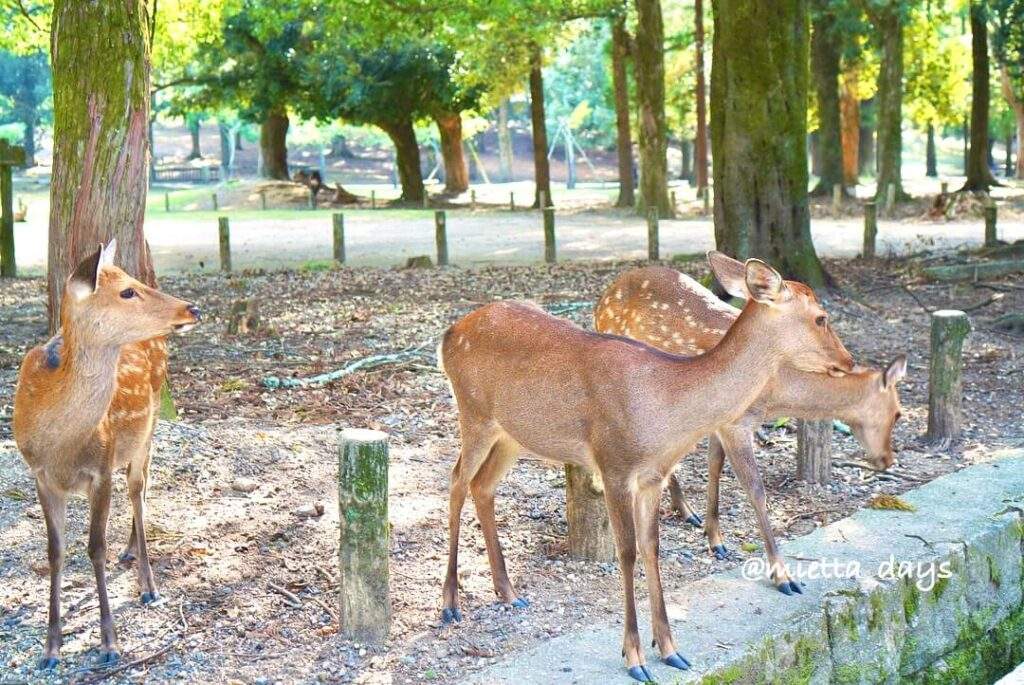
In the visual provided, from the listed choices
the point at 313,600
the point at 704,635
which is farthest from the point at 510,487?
the point at 704,635

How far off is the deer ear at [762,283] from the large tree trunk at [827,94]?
25898 mm

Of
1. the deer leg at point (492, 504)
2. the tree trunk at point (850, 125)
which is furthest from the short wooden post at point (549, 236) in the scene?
the tree trunk at point (850, 125)

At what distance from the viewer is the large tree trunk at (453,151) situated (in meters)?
36.9

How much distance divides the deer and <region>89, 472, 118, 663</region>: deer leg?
2.49 meters

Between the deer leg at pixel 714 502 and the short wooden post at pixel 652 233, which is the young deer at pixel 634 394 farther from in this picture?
the short wooden post at pixel 652 233

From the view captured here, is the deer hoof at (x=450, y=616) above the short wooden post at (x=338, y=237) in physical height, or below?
below

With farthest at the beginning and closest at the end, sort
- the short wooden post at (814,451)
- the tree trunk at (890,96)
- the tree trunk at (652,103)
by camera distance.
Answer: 1. the tree trunk at (890,96)
2. the tree trunk at (652,103)
3. the short wooden post at (814,451)

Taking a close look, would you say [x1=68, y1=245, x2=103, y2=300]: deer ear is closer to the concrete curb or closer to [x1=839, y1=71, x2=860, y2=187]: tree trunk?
the concrete curb

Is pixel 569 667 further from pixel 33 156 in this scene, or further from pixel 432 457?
pixel 33 156

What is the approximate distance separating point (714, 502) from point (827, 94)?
27.1 m

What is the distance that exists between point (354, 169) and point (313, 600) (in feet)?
211

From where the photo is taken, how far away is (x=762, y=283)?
4473mm

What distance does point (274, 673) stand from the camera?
14.5ft

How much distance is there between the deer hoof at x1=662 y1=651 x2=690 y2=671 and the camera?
431 cm
